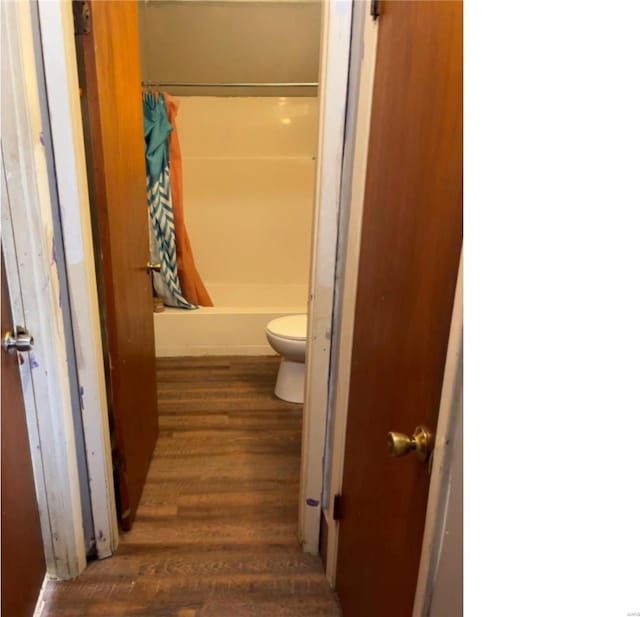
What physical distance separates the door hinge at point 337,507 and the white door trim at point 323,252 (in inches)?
5.7

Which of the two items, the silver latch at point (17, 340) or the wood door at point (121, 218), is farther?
the wood door at point (121, 218)

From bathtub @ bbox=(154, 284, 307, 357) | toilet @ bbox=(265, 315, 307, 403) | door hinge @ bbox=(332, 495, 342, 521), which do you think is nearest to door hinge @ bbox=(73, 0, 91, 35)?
door hinge @ bbox=(332, 495, 342, 521)

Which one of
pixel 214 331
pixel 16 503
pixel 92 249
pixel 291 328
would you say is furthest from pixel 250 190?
pixel 16 503

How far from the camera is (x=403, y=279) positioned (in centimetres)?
83

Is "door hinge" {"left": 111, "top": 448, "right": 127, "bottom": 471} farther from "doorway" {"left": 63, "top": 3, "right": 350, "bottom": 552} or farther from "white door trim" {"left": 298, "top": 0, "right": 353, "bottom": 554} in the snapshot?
"white door trim" {"left": 298, "top": 0, "right": 353, "bottom": 554}

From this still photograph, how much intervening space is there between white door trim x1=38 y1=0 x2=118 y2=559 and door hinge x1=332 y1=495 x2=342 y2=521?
0.72 meters

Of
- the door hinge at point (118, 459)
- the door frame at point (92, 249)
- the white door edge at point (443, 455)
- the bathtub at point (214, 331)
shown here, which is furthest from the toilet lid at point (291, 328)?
the white door edge at point (443, 455)

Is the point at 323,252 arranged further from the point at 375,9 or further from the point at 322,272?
the point at 375,9

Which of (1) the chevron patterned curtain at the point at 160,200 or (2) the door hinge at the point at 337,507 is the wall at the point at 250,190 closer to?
(1) the chevron patterned curtain at the point at 160,200

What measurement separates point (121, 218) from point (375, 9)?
37.3 inches

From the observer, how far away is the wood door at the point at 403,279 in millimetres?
661
